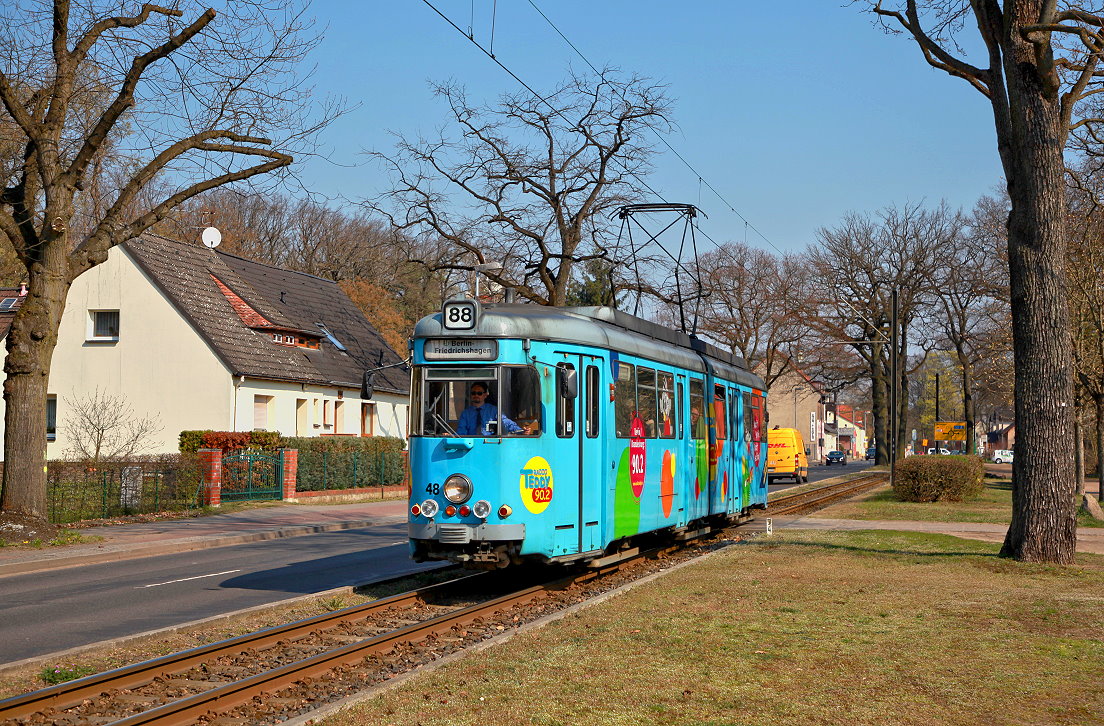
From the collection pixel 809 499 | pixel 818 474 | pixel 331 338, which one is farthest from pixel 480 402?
pixel 818 474

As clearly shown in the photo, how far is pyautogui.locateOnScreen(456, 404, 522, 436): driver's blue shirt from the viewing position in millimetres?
12414

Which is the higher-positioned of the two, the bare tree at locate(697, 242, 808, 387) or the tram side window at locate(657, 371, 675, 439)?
the bare tree at locate(697, 242, 808, 387)

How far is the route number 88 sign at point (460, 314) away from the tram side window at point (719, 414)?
810 centimetres

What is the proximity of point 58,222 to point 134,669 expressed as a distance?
1407 cm

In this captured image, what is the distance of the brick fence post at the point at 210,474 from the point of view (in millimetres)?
28750

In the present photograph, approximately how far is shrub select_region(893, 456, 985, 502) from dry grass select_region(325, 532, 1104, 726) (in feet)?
57.8

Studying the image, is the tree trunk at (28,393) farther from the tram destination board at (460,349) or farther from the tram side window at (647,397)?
the tram side window at (647,397)

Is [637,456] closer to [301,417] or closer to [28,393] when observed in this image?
[28,393]

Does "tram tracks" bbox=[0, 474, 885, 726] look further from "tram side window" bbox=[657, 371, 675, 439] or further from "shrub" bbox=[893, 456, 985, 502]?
"shrub" bbox=[893, 456, 985, 502]

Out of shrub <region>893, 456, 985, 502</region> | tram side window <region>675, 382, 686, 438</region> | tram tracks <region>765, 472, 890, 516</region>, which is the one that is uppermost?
tram side window <region>675, 382, 686, 438</region>

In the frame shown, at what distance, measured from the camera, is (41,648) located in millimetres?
10469

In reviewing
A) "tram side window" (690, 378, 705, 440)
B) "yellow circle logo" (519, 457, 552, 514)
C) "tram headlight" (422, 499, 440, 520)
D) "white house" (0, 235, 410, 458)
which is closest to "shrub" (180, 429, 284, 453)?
"white house" (0, 235, 410, 458)

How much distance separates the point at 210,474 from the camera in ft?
94.6

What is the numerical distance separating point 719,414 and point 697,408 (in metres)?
2.01
